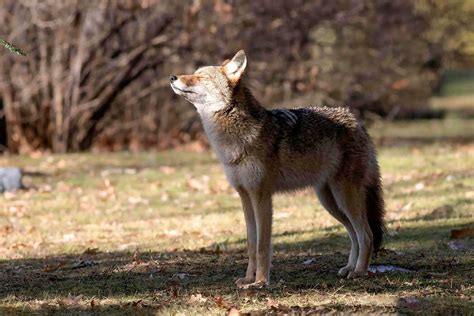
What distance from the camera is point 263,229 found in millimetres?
9086

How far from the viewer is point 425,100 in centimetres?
3803

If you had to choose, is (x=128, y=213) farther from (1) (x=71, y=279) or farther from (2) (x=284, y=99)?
(2) (x=284, y=99)

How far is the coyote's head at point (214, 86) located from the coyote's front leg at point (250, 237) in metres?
0.83

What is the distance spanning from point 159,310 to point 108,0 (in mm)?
16341

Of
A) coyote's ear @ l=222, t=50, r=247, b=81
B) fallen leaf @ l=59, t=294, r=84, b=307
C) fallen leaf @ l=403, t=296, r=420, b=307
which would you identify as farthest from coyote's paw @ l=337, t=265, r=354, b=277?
fallen leaf @ l=59, t=294, r=84, b=307

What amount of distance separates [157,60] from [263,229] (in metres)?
16.4

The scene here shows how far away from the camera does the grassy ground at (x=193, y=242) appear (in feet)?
26.9

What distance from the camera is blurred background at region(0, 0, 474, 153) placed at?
78.5ft

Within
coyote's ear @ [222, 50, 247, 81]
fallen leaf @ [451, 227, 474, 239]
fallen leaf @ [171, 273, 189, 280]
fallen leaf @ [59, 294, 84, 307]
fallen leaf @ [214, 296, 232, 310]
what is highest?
coyote's ear @ [222, 50, 247, 81]

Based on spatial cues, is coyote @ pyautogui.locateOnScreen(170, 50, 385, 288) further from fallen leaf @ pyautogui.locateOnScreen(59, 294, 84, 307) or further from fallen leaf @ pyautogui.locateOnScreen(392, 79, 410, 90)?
fallen leaf @ pyautogui.locateOnScreen(392, 79, 410, 90)

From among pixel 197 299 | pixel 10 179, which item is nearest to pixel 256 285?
pixel 197 299

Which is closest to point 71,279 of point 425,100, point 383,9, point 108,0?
point 108,0

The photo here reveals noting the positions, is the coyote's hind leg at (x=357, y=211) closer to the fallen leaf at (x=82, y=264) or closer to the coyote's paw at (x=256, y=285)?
the coyote's paw at (x=256, y=285)

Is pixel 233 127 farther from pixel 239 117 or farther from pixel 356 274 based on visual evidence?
pixel 356 274
